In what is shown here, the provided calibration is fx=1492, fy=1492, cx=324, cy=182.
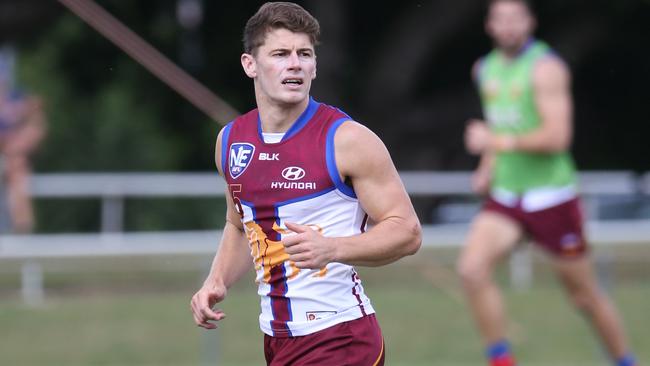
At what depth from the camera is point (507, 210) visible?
28.6ft

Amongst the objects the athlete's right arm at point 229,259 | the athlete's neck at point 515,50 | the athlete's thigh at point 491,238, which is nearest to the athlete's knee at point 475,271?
the athlete's thigh at point 491,238

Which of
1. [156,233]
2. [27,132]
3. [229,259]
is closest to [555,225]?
[229,259]

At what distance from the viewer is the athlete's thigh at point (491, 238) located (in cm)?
848

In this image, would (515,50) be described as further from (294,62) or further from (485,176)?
(294,62)

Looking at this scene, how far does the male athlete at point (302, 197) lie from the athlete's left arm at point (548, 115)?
3.64 meters

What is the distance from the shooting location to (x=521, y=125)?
29.1 ft

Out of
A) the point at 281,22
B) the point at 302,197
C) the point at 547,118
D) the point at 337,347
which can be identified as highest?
the point at 547,118

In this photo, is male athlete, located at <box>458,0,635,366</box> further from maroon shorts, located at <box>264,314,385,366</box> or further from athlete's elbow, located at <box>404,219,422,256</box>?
athlete's elbow, located at <box>404,219,422,256</box>

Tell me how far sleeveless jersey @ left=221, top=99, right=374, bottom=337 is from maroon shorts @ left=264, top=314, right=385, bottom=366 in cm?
3

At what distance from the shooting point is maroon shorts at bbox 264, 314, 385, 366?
5.09 m

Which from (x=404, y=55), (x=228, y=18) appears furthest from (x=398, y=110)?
(x=228, y=18)

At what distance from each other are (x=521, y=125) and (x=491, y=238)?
775 mm

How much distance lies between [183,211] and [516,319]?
16.7 feet

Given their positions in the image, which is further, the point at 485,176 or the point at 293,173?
the point at 485,176
